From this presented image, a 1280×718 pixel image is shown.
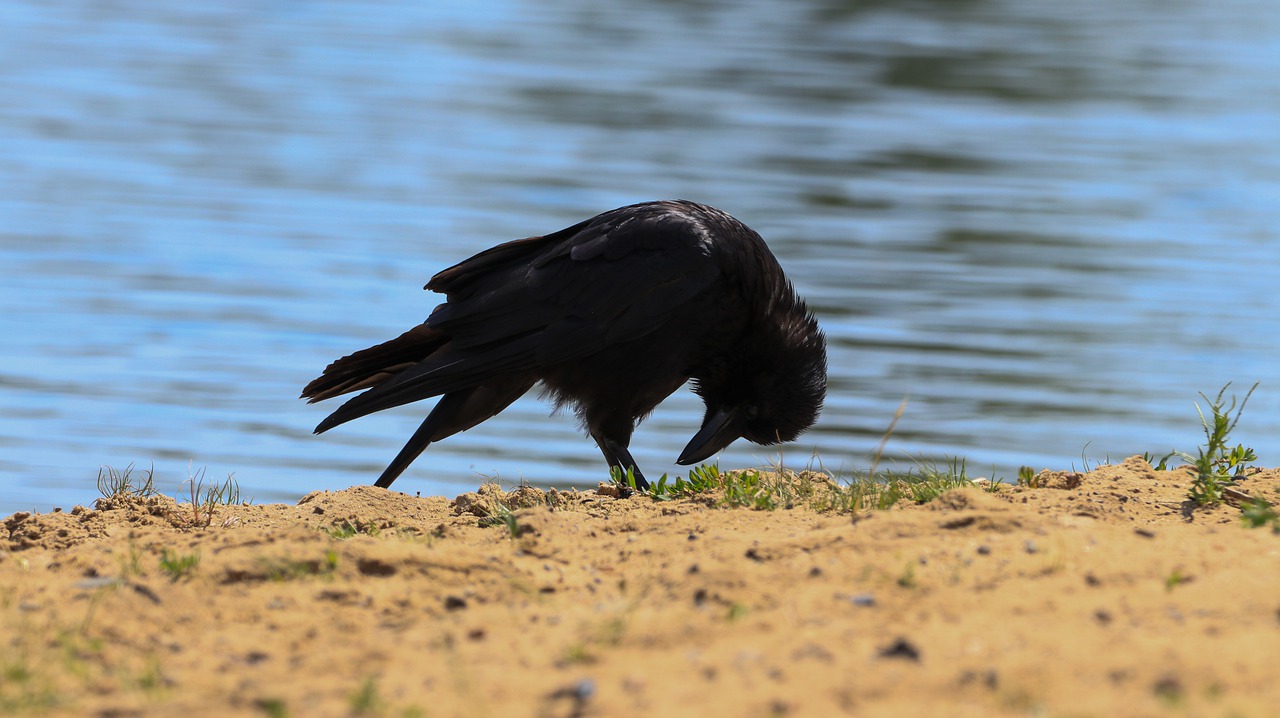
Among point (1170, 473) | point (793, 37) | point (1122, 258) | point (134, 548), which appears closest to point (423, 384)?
point (134, 548)

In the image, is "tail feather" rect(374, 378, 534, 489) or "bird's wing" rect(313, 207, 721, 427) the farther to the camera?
"tail feather" rect(374, 378, 534, 489)

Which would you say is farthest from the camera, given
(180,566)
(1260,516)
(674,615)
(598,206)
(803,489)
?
(598,206)

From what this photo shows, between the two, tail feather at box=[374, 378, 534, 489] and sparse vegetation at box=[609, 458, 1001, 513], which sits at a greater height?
tail feather at box=[374, 378, 534, 489]

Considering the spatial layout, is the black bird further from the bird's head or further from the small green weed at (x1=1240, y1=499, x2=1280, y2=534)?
the small green weed at (x1=1240, y1=499, x2=1280, y2=534)

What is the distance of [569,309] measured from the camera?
614 centimetres

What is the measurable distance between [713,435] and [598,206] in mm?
6765

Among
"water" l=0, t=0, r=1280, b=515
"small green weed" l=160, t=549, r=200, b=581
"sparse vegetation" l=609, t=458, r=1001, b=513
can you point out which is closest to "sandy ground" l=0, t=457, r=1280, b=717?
"small green weed" l=160, t=549, r=200, b=581

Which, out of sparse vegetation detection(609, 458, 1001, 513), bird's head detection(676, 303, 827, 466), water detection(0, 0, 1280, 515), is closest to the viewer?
sparse vegetation detection(609, 458, 1001, 513)

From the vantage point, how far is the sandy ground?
3.09 m

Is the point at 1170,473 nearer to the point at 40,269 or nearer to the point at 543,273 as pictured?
the point at 543,273

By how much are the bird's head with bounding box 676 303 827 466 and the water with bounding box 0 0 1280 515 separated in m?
0.76

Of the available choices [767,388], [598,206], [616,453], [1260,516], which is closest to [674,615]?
[1260,516]

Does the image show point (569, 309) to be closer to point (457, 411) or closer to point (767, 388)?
point (457, 411)

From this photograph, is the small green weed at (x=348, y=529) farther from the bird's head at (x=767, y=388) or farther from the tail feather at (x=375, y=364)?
the bird's head at (x=767, y=388)
